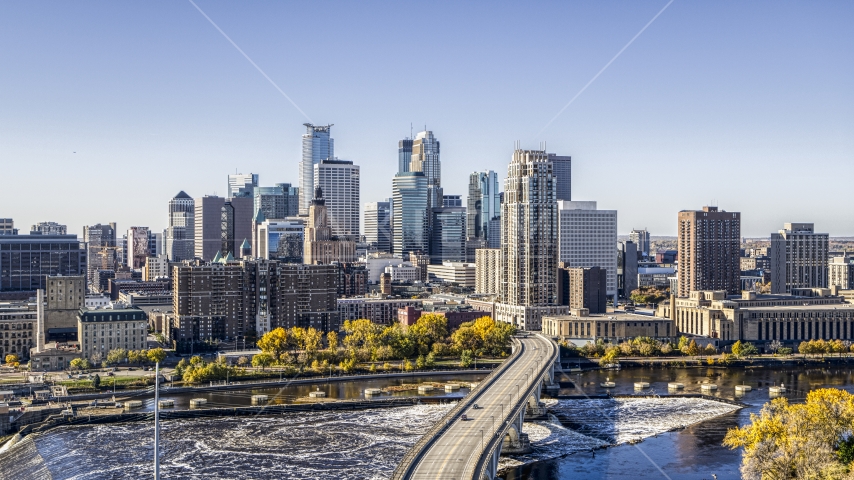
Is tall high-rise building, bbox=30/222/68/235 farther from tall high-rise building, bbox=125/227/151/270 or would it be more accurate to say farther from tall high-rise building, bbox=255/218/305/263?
Answer: tall high-rise building, bbox=255/218/305/263

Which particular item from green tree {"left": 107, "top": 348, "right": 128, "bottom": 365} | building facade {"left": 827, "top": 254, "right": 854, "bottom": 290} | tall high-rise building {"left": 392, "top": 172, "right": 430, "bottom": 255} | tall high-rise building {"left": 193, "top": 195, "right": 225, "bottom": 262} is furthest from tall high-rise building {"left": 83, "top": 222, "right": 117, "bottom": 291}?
building facade {"left": 827, "top": 254, "right": 854, "bottom": 290}

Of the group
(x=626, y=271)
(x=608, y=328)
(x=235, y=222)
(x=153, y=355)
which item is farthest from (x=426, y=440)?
(x=235, y=222)

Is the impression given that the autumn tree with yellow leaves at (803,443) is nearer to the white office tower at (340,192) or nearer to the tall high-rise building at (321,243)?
the tall high-rise building at (321,243)

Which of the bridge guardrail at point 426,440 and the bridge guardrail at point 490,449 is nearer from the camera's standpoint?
the bridge guardrail at point 426,440

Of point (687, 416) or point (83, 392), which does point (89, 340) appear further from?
point (687, 416)

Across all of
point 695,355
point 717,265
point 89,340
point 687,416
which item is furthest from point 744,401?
point 717,265

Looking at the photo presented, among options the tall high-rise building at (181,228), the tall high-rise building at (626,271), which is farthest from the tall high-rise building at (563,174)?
the tall high-rise building at (181,228)
